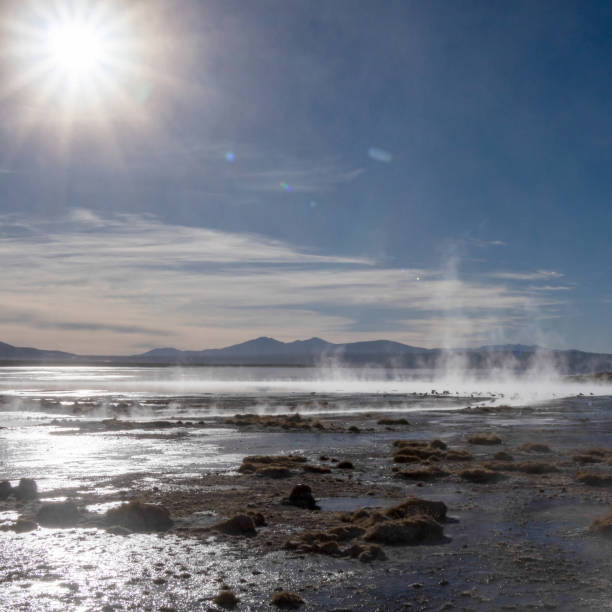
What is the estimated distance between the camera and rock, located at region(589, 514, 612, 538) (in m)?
17.4

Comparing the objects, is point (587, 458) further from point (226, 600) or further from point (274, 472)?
point (226, 600)

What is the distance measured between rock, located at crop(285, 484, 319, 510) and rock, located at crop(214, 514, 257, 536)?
3664 millimetres

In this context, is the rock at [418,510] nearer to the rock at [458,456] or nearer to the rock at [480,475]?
the rock at [480,475]

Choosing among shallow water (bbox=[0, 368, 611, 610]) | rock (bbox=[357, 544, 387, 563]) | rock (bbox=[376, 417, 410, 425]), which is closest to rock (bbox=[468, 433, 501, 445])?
shallow water (bbox=[0, 368, 611, 610])

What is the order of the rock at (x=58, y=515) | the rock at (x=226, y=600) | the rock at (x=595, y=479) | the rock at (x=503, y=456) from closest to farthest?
the rock at (x=226, y=600)
the rock at (x=58, y=515)
the rock at (x=595, y=479)
the rock at (x=503, y=456)

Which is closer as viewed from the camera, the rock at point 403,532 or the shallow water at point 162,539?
the shallow water at point 162,539

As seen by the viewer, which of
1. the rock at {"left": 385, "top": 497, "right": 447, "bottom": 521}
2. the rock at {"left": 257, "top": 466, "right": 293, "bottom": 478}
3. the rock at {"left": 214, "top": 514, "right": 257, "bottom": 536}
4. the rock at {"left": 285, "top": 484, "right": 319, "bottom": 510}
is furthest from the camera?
the rock at {"left": 257, "top": 466, "right": 293, "bottom": 478}

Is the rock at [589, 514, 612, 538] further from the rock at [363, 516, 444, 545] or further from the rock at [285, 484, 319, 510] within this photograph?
the rock at [285, 484, 319, 510]

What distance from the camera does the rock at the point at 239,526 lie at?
17.7m

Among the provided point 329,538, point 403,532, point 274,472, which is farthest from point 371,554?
point 274,472

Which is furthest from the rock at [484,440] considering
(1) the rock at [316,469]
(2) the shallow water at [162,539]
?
(1) the rock at [316,469]

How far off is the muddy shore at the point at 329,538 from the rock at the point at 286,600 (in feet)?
0.43

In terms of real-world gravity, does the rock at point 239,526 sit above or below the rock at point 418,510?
below

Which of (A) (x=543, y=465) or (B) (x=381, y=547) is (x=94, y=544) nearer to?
(B) (x=381, y=547)
